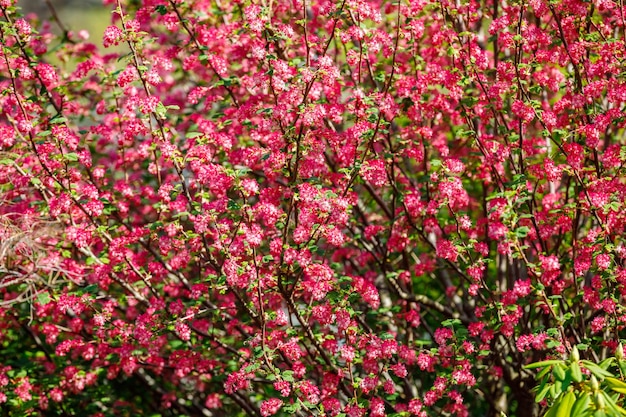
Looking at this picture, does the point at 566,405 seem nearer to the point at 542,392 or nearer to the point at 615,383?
the point at 542,392

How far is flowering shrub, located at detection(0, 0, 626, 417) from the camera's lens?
15.4 feet

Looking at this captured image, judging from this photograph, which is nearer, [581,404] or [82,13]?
[581,404]

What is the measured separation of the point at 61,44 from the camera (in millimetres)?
6953

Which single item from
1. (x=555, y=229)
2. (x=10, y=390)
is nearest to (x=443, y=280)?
(x=555, y=229)

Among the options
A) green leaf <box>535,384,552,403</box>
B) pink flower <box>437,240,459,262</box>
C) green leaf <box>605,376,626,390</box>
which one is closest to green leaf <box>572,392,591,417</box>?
green leaf <box>535,384,552,403</box>

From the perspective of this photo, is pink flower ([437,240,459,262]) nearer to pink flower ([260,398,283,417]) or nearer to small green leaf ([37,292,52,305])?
pink flower ([260,398,283,417])

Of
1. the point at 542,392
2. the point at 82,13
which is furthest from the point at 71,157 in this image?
the point at 82,13

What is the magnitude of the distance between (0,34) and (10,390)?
2.88 metres

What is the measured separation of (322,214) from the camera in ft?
14.8

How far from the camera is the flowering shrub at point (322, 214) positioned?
15.4 ft

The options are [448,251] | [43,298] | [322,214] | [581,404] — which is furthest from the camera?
[43,298]

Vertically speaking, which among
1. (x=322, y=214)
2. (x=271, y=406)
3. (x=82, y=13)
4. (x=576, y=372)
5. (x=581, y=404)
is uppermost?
(x=82, y=13)

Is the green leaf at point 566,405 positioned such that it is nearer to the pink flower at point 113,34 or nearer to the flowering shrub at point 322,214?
the flowering shrub at point 322,214

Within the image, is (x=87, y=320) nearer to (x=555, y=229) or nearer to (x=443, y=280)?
(x=443, y=280)
